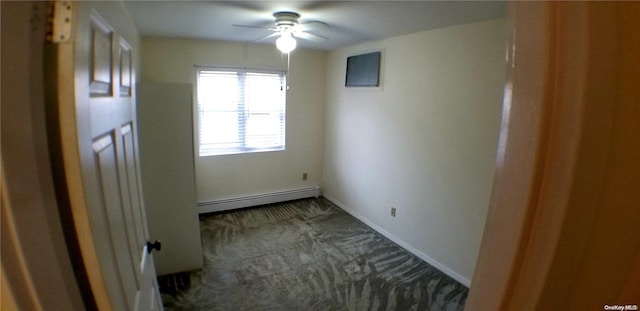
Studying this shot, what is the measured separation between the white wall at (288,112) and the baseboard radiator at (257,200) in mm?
63

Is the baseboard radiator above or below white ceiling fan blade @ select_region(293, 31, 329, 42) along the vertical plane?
below

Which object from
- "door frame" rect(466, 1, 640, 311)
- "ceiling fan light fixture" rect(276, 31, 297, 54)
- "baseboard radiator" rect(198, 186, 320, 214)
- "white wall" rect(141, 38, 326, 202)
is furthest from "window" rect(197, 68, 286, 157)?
"door frame" rect(466, 1, 640, 311)

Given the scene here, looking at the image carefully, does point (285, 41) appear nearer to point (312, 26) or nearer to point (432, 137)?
point (312, 26)

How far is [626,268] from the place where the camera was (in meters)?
0.50

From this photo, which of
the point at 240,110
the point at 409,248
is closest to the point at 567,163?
the point at 409,248

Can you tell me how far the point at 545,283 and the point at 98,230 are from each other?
33.1 inches

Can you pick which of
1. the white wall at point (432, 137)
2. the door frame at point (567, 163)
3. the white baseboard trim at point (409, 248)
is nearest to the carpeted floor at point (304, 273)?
the white baseboard trim at point (409, 248)

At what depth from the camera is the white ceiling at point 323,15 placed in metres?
1.92

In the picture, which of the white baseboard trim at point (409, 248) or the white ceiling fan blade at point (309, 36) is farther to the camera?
the white ceiling fan blade at point (309, 36)

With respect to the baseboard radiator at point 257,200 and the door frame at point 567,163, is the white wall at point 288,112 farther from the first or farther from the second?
the door frame at point 567,163

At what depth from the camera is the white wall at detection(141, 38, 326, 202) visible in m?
3.29

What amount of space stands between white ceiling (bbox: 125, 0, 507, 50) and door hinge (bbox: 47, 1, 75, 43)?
5.52 ft

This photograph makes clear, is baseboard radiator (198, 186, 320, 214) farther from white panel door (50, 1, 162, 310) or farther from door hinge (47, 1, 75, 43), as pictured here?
door hinge (47, 1, 75, 43)

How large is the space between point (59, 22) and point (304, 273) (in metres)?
2.54
